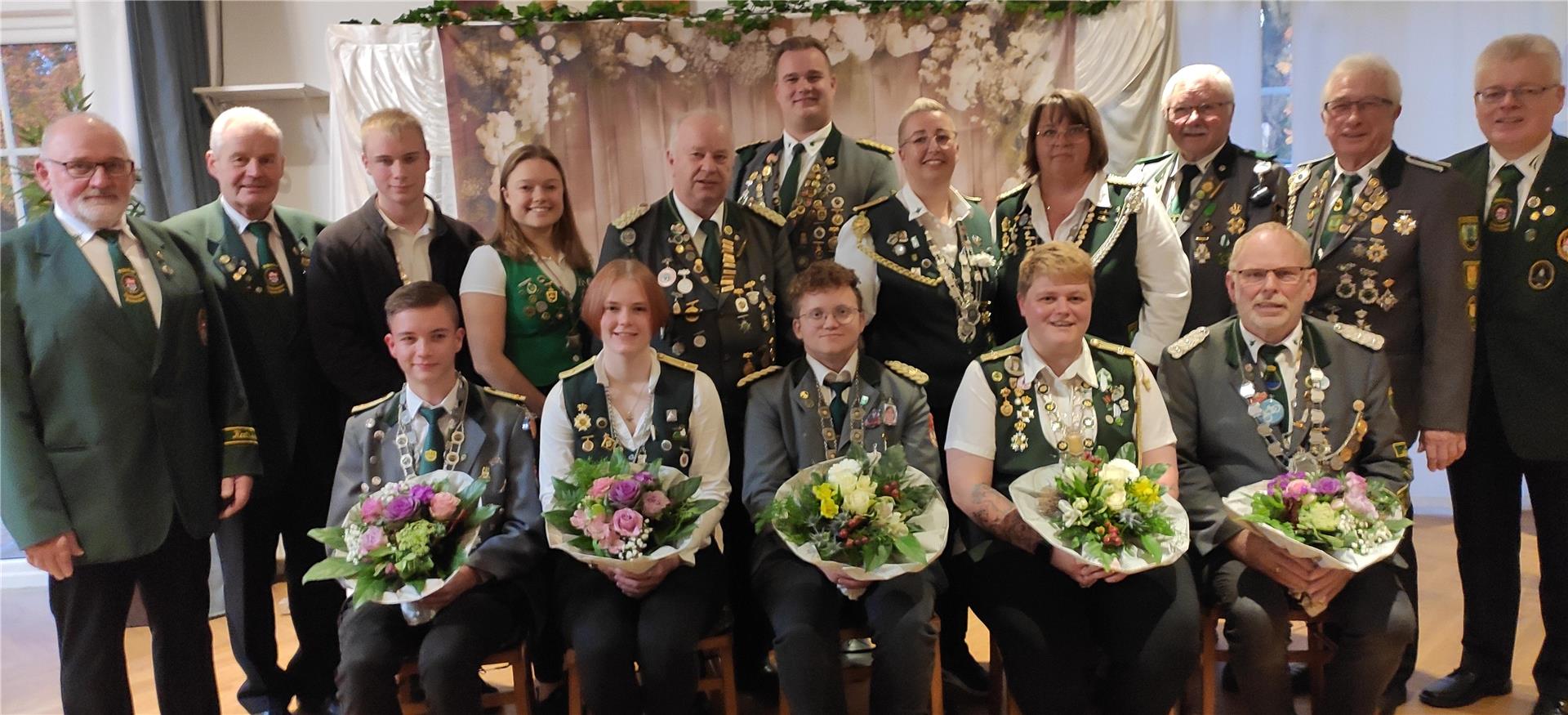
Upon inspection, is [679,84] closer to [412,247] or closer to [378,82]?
[378,82]

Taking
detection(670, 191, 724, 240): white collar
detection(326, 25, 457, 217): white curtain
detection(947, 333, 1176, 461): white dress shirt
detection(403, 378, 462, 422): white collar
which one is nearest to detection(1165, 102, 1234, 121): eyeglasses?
detection(947, 333, 1176, 461): white dress shirt

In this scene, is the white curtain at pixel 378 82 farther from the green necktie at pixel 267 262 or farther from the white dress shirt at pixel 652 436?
the white dress shirt at pixel 652 436

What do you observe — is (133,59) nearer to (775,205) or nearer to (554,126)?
(554,126)

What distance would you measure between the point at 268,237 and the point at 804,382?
172 cm

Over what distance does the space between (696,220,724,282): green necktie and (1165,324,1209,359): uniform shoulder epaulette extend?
127 cm

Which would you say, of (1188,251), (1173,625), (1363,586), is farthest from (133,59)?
(1363,586)

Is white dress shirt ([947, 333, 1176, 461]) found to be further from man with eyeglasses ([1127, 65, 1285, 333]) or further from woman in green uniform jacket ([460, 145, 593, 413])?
woman in green uniform jacket ([460, 145, 593, 413])

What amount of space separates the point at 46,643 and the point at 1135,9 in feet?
18.4

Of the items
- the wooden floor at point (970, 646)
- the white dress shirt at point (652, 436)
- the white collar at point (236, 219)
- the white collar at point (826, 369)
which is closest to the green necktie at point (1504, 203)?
the wooden floor at point (970, 646)

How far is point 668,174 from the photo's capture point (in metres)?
5.21

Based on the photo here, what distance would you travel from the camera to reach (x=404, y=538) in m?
2.27

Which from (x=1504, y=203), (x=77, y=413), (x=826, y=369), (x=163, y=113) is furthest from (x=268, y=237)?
(x=1504, y=203)

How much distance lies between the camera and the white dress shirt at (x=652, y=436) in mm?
2570

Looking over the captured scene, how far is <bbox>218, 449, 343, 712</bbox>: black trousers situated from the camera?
2984 mm
